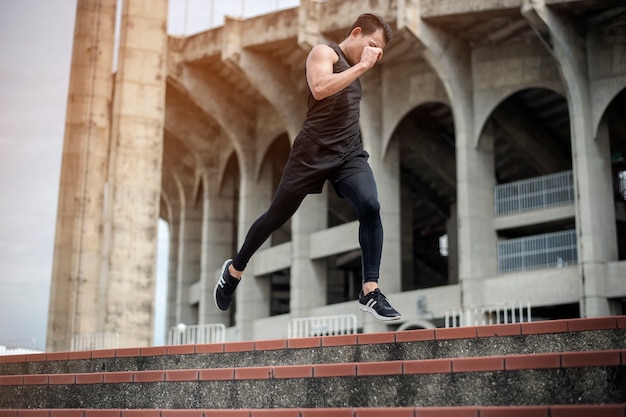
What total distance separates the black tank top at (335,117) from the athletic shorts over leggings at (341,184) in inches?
2.0

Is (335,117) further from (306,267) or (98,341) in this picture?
(306,267)

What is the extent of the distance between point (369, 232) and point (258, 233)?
74cm

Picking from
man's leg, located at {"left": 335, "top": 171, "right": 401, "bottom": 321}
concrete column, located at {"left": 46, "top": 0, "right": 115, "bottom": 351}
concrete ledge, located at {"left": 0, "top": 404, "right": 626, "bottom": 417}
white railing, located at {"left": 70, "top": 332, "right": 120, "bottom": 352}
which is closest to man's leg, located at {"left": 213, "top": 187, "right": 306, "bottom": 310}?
man's leg, located at {"left": 335, "top": 171, "right": 401, "bottom": 321}

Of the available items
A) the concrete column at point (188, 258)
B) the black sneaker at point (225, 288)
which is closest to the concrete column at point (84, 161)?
the concrete column at point (188, 258)

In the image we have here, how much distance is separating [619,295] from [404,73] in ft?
35.4

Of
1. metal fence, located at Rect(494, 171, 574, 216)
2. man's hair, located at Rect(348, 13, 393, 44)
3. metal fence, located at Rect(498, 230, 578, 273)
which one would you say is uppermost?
metal fence, located at Rect(494, 171, 574, 216)

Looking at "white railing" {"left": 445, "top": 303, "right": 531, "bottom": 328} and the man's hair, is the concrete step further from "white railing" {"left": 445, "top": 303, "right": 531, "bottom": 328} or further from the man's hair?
"white railing" {"left": 445, "top": 303, "right": 531, "bottom": 328}

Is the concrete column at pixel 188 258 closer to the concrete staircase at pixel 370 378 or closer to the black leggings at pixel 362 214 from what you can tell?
the concrete staircase at pixel 370 378

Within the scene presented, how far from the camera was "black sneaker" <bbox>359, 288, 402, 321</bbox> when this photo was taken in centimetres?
523

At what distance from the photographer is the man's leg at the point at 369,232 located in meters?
5.19

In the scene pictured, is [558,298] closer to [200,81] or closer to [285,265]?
[285,265]

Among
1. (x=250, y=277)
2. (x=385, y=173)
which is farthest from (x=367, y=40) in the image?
(x=250, y=277)

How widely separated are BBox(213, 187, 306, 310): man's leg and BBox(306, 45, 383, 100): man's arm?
68 centimetres

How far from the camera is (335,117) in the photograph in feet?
17.1
